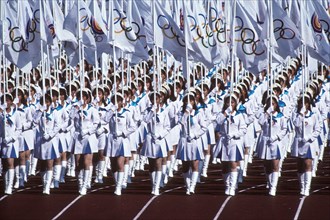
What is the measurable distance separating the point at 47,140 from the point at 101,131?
1.25 metres

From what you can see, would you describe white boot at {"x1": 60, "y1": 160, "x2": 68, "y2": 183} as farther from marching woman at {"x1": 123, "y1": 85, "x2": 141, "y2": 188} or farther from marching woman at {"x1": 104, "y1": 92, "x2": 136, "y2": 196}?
marching woman at {"x1": 104, "y1": 92, "x2": 136, "y2": 196}

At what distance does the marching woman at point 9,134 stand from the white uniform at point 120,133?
1909mm

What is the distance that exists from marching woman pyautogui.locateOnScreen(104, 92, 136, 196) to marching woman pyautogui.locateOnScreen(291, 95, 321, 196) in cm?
335

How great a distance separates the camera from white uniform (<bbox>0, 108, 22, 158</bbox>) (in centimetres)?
2628

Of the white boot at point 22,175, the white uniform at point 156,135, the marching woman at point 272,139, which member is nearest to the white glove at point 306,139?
the marching woman at point 272,139

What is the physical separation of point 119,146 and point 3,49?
3.97m

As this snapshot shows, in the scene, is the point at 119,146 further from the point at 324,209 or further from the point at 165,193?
the point at 324,209

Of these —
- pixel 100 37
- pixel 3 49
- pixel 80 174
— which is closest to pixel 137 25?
pixel 100 37

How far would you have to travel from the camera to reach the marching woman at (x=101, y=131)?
2680 centimetres

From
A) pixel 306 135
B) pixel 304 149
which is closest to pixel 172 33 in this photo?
pixel 306 135

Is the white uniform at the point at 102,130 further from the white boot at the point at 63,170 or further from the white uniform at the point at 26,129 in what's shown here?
the white uniform at the point at 26,129

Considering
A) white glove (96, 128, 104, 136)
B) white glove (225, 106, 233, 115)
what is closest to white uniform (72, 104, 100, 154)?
white glove (96, 128, 104, 136)

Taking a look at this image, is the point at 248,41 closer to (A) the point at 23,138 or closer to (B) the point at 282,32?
(B) the point at 282,32

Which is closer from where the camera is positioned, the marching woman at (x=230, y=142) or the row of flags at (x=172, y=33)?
the marching woman at (x=230, y=142)
